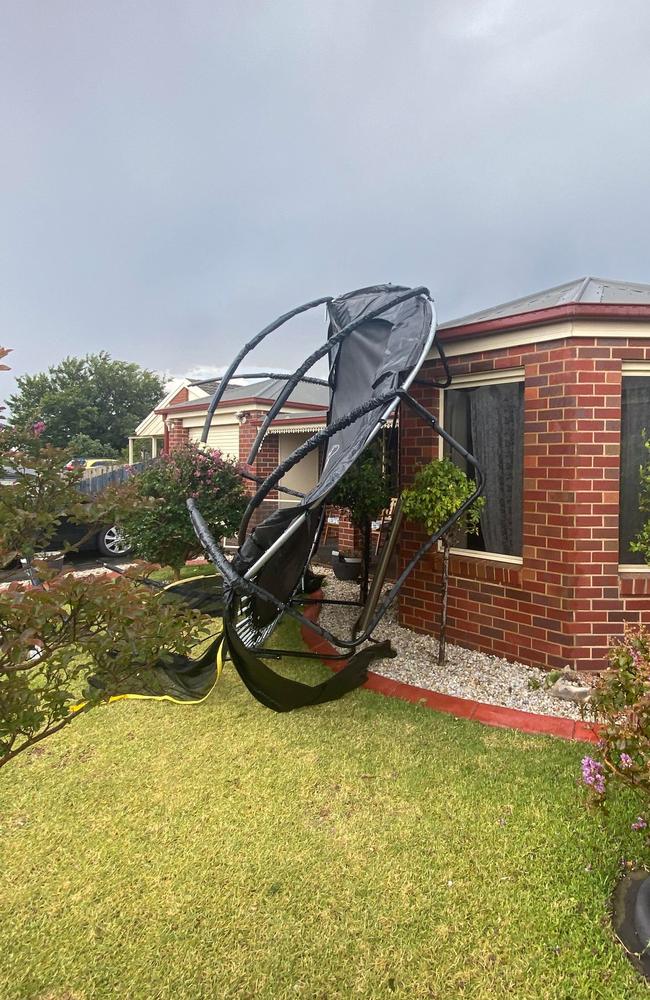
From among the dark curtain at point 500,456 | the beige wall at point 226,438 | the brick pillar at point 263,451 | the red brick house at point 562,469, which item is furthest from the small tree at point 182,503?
the beige wall at point 226,438

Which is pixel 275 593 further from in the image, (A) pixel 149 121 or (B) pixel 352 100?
(B) pixel 352 100

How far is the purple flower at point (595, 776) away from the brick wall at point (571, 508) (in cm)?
223

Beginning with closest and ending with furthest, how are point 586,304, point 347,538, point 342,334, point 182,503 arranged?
point 586,304
point 342,334
point 182,503
point 347,538

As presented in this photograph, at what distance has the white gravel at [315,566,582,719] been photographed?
3.85 metres

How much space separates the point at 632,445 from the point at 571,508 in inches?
29.9

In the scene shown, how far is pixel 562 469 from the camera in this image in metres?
4.17

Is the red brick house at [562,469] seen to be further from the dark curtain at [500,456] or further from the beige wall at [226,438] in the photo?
the beige wall at [226,438]

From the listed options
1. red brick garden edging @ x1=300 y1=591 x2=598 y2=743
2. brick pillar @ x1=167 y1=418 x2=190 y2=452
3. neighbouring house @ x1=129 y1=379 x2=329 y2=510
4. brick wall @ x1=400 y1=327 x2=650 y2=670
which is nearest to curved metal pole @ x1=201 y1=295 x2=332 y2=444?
brick wall @ x1=400 y1=327 x2=650 y2=670

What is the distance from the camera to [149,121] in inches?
301

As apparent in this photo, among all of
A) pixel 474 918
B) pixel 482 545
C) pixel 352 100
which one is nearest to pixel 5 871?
pixel 474 918

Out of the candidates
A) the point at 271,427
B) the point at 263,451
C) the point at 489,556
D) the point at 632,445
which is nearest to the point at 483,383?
the point at 632,445

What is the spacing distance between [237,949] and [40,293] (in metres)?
12.5

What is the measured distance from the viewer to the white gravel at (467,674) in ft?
12.6

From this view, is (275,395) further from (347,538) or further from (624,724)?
(624,724)
